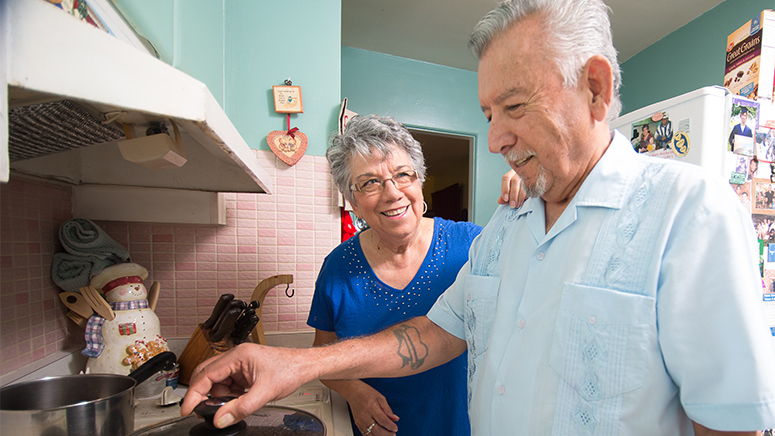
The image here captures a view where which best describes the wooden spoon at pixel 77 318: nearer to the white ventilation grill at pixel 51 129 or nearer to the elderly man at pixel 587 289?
the white ventilation grill at pixel 51 129

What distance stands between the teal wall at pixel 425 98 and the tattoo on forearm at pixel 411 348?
2.54 metres

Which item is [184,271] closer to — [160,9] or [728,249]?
[160,9]

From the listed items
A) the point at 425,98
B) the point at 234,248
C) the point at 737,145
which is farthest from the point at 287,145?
the point at 425,98

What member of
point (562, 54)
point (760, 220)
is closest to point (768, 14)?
point (760, 220)

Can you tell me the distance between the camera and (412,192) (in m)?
1.14

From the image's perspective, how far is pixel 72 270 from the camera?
1138 millimetres

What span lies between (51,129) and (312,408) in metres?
0.95

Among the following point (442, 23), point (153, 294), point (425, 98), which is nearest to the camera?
point (153, 294)

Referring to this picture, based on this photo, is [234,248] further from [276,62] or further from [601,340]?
[601,340]

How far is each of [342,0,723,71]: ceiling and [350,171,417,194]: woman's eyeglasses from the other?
194 centimetres

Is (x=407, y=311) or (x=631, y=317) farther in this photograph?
(x=407, y=311)

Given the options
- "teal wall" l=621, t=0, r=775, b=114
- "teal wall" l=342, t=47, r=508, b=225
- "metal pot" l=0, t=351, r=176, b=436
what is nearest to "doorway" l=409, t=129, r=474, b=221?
"teal wall" l=342, t=47, r=508, b=225

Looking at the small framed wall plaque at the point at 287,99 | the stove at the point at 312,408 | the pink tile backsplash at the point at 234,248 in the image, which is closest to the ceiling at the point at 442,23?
the small framed wall plaque at the point at 287,99

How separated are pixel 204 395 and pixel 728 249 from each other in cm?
81
